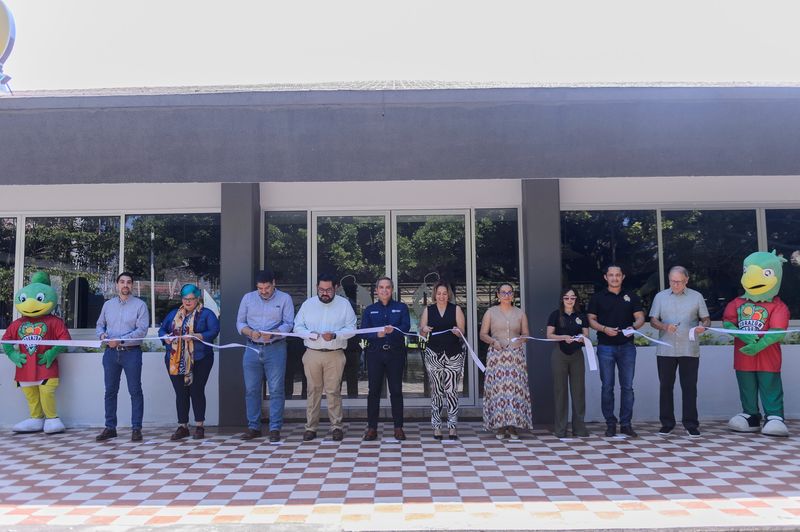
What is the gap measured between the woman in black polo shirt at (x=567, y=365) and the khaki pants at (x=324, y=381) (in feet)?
7.32

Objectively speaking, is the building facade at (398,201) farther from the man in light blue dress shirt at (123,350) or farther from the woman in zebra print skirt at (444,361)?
the woman in zebra print skirt at (444,361)

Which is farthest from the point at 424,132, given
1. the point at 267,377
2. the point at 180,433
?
the point at 180,433

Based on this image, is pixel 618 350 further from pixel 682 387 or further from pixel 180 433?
pixel 180 433

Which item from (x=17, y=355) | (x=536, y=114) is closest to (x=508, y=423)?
(x=536, y=114)

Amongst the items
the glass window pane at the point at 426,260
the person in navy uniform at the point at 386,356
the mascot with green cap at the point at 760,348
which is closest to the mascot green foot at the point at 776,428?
the mascot with green cap at the point at 760,348

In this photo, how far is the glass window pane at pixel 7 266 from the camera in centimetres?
787

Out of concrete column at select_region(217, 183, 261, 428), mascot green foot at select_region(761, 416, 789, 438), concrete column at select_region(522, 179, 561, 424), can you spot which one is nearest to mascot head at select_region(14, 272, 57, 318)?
concrete column at select_region(217, 183, 261, 428)

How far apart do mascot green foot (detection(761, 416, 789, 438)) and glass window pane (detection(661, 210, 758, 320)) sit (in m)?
1.60

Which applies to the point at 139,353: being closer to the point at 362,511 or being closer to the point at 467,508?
the point at 362,511

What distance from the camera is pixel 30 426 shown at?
7117mm

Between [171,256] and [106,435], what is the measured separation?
2.23m

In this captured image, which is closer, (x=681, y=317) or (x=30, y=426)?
(x=681, y=317)

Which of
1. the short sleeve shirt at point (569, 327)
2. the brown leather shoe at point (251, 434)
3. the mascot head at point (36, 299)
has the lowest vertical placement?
the brown leather shoe at point (251, 434)

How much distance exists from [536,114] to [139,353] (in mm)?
4798
